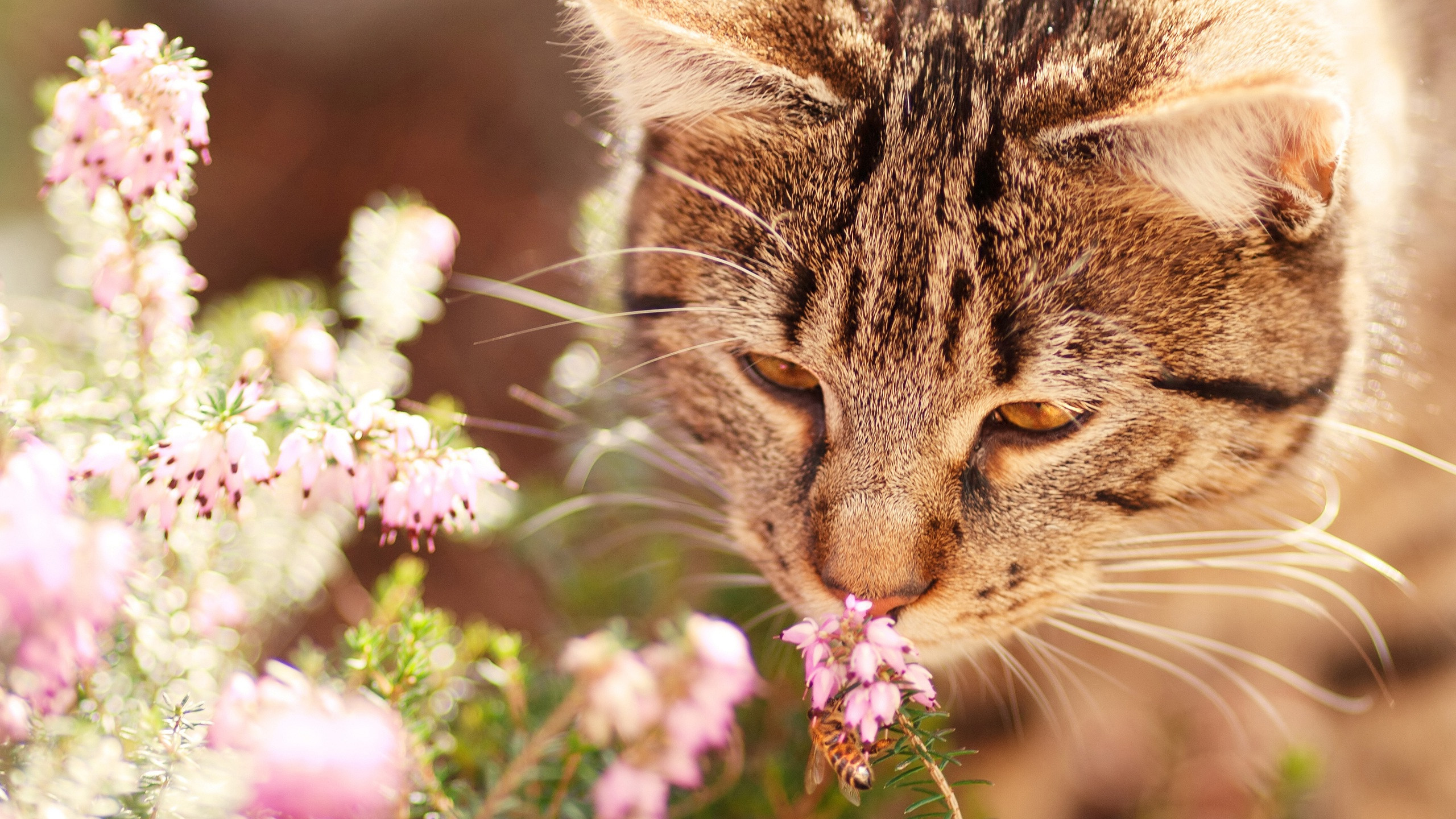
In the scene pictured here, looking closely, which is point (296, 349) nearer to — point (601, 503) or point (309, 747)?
point (309, 747)

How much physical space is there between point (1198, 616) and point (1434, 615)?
1.01 feet

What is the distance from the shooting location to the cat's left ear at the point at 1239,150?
0.73 metres

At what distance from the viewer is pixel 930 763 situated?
72 centimetres

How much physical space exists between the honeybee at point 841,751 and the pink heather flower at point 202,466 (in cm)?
47

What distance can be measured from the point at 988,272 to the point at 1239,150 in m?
0.22

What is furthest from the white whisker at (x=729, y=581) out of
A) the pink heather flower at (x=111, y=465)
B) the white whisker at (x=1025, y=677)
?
the pink heather flower at (x=111, y=465)

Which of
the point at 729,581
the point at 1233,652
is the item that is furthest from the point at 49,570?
the point at 1233,652

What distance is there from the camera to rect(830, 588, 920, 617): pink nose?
35.8 inches

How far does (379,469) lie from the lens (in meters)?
0.75

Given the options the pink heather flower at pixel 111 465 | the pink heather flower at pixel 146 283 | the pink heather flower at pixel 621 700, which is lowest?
the pink heather flower at pixel 621 700

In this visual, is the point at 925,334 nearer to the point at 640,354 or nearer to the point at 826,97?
the point at 826,97

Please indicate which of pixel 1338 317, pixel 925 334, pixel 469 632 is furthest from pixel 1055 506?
pixel 469 632

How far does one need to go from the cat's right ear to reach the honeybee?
0.56m

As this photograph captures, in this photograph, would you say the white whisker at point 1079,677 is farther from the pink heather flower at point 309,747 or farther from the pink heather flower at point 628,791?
the pink heather flower at point 309,747
